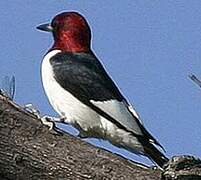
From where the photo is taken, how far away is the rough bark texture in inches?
145

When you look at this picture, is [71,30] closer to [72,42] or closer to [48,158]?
[72,42]

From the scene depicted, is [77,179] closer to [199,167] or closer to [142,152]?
[199,167]

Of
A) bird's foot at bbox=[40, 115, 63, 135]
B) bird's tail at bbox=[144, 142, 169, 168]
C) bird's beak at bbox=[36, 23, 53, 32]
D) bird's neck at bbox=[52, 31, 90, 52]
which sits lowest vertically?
bird's tail at bbox=[144, 142, 169, 168]

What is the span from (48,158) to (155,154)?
1114 millimetres

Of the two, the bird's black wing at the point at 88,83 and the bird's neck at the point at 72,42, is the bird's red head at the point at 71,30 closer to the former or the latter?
the bird's neck at the point at 72,42

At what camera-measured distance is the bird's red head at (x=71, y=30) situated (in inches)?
236

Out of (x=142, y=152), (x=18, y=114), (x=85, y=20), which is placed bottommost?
(x=142, y=152)

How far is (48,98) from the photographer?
532 centimetres

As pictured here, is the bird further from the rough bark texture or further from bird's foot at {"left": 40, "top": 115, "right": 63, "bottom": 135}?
the rough bark texture

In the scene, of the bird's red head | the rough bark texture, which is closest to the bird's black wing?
the bird's red head

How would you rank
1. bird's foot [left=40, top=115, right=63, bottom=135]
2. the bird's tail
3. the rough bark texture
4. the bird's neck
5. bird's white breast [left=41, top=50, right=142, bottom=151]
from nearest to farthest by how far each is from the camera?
the rough bark texture, bird's foot [left=40, top=115, right=63, bottom=135], the bird's tail, bird's white breast [left=41, top=50, right=142, bottom=151], the bird's neck

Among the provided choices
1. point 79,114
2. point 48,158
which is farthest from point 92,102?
point 48,158

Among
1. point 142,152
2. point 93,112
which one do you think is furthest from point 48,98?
point 142,152

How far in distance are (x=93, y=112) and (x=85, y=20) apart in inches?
47.6
